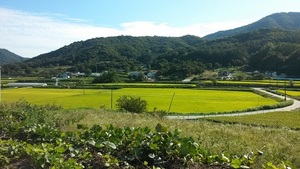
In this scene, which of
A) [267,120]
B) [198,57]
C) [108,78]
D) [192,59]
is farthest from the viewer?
[198,57]

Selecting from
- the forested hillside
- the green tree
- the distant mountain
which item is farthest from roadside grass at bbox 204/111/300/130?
the forested hillside

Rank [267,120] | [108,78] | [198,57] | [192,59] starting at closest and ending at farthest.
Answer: [267,120] → [108,78] → [192,59] → [198,57]

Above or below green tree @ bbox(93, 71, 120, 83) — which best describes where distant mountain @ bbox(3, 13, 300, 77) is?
above

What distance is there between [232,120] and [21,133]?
24.9 metres

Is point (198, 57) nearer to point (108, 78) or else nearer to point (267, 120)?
point (108, 78)

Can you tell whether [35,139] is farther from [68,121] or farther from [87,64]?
[87,64]

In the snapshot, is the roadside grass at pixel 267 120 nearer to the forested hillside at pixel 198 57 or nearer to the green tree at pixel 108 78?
the green tree at pixel 108 78

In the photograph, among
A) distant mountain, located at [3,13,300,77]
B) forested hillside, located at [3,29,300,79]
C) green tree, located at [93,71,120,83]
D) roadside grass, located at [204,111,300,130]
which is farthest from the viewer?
forested hillside, located at [3,29,300,79]

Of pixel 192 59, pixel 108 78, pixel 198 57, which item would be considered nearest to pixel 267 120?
pixel 108 78

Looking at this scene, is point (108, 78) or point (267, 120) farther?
point (108, 78)

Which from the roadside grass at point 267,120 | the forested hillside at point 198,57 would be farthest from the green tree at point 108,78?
the roadside grass at point 267,120

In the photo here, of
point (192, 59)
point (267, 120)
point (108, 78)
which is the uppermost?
point (192, 59)

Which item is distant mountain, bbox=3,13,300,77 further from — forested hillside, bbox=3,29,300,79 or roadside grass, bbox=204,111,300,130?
roadside grass, bbox=204,111,300,130

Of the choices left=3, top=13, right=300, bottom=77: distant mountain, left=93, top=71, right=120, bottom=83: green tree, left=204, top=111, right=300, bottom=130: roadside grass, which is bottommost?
left=204, top=111, right=300, bottom=130: roadside grass
